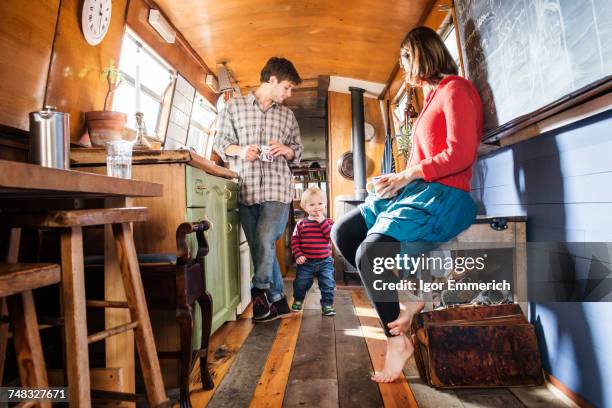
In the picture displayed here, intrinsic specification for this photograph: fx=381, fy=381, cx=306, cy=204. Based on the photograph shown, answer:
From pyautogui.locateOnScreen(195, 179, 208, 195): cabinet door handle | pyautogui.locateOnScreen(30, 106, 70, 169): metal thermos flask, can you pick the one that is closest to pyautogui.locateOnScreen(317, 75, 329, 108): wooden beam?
pyautogui.locateOnScreen(195, 179, 208, 195): cabinet door handle

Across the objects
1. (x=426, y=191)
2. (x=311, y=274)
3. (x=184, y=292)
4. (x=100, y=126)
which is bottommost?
(x=311, y=274)

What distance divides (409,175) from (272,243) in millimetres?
1214

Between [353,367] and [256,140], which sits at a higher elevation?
[256,140]

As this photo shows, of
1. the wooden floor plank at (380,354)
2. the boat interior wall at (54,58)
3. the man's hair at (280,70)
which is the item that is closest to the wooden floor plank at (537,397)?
the wooden floor plank at (380,354)

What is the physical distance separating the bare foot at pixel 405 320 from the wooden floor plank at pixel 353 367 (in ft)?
0.77

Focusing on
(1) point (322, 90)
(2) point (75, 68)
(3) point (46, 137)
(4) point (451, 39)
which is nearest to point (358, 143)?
(1) point (322, 90)

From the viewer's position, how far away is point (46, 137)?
3.84 feet

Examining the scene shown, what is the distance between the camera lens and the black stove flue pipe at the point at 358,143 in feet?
14.5

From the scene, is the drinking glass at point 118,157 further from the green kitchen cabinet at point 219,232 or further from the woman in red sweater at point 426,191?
the woman in red sweater at point 426,191

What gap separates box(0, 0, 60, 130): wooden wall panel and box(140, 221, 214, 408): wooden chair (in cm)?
91

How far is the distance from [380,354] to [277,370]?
1.70ft

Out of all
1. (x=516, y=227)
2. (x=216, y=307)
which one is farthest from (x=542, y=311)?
(x=216, y=307)

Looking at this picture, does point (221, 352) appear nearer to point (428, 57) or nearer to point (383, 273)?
point (383, 273)

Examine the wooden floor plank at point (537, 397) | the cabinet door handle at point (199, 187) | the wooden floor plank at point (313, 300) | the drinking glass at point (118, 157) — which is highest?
the drinking glass at point (118, 157)
